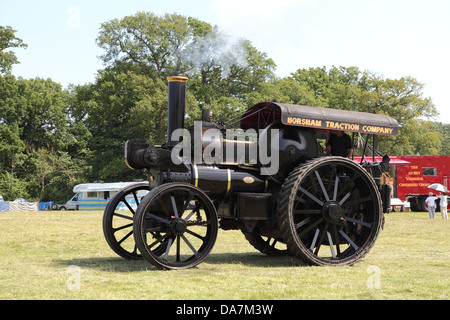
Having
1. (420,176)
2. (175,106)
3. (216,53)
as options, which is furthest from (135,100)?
(175,106)

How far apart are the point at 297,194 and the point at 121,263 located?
2813 millimetres

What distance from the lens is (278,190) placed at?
8.71 m

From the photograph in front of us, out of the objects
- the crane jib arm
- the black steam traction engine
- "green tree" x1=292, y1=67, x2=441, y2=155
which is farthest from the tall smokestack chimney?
"green tree" x1=292, y1=67, x2=441, y2=155

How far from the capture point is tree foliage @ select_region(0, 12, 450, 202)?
136 feet

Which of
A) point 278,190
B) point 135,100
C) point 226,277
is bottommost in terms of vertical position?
point 226,277

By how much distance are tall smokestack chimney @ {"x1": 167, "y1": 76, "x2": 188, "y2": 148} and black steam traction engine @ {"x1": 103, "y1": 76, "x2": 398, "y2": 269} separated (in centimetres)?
1

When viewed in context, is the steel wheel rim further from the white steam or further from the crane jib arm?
the white steam

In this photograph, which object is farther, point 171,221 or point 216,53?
point 216,53

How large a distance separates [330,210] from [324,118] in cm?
138

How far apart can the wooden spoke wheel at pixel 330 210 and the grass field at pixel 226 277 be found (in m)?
0.34

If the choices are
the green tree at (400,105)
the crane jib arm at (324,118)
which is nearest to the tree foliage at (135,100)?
the green tree at (400,105)

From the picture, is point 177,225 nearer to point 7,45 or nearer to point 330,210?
point 330,210

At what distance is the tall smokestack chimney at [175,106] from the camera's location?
26.9ft

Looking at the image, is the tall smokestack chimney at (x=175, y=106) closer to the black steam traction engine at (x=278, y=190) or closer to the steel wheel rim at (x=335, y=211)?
the black steam traction engine at (x=278, y=190)
